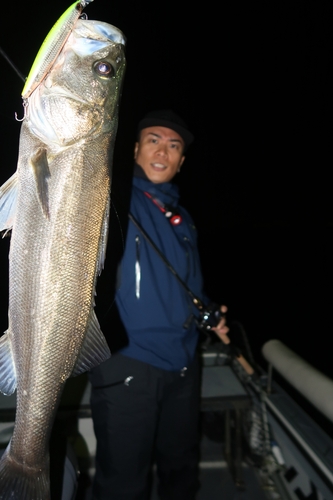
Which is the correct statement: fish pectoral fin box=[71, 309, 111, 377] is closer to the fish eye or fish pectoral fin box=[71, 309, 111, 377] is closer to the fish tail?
the fish tail

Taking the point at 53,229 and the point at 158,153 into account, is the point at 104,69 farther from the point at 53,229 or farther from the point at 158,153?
the point at 158,153

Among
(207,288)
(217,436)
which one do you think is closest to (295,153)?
(207,288)

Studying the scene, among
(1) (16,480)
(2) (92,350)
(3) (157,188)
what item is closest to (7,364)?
(2) (92,350)

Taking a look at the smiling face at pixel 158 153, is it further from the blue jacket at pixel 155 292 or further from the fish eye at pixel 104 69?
the fish eye at pixel 104 69

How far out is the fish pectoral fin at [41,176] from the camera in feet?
3.99

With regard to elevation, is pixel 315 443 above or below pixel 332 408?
below

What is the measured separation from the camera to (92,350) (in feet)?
4.45

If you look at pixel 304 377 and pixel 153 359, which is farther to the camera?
pixel 304 377

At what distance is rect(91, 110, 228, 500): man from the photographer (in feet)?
7.24

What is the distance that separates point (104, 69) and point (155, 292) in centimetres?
141

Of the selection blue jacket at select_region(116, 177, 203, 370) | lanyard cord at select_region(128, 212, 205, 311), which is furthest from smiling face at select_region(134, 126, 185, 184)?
lanyard cord at select_region(128, 212, 205, 311)

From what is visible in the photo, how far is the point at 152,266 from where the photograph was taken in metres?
2.40

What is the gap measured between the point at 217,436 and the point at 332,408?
5.45ft

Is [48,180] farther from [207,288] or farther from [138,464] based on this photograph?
[207,288]
